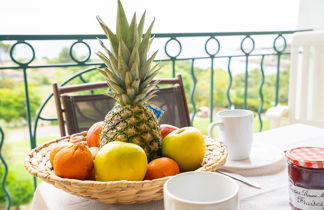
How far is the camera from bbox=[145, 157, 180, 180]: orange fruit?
21.9 inches

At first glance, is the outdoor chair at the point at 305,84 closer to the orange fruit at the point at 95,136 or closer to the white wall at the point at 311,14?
the white wall at the point at 311,14

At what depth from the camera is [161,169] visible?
56cm

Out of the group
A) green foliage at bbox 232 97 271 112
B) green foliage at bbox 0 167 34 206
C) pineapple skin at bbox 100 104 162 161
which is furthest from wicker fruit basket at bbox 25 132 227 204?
green foliage at bbox 232 97 271 112

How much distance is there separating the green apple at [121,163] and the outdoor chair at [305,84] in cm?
113

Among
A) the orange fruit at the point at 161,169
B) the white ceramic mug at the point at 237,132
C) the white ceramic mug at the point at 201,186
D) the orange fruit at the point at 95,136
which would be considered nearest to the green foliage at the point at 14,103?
the orange fruit at the point at 95,136

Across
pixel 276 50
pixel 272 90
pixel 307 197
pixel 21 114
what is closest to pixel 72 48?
pixel 307 197

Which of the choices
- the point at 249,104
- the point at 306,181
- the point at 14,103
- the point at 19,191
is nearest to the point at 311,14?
the point at 306,181

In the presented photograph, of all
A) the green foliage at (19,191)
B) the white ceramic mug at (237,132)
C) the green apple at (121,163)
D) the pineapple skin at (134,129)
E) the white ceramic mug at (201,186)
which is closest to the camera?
the white ceramic mug at (201,186)

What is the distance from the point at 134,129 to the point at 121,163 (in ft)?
0.46

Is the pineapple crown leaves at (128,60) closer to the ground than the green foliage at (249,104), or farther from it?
farther from it

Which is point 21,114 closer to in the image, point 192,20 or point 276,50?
point 192,20

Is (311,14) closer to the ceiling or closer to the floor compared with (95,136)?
closer to the ceiling

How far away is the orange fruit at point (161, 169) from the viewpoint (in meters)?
0.56

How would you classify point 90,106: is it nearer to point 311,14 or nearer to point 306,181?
point 306,181
